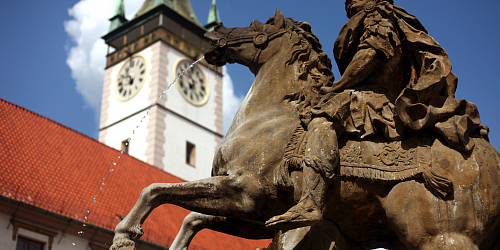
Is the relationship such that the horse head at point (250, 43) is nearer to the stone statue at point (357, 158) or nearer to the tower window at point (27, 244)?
the stone statue at point (357, 158)

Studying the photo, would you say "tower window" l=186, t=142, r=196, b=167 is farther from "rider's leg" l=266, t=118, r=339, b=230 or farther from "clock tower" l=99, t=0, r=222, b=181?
"rider's leg" l=266, t=118, r=339, b=230

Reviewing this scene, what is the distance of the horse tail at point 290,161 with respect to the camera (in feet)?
16.4

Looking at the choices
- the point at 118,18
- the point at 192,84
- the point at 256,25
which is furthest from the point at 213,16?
the point at 256,25

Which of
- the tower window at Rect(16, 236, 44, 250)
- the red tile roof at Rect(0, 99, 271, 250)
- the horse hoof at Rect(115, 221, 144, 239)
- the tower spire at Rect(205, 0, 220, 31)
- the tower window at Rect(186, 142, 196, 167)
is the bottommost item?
the horse hoof at Rect(115, 221, 144, 239)

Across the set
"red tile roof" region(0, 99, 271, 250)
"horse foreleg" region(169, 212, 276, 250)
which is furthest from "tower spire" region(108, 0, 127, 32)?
"horse foreleg" region(169, 212, 276, 250)

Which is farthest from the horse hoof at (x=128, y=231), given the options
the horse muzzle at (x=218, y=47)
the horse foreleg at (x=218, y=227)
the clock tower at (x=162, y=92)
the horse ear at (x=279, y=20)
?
the clock tower at (x=162, y=92)

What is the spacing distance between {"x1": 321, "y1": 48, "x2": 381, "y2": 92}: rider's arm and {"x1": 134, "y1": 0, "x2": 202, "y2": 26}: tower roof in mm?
46803

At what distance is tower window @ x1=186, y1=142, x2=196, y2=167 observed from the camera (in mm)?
45688

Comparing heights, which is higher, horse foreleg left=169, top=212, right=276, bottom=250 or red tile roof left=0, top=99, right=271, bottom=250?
red tile roof left=0, top=99, right=271, bottom=250

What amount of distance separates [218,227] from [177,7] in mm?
49076

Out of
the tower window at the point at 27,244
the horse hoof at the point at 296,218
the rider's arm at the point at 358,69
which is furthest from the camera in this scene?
the tower window at the point at 27,244

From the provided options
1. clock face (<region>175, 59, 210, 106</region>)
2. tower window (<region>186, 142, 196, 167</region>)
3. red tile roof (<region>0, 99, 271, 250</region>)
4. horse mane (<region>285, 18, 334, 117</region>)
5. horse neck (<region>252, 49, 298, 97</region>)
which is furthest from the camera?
clock face (<region>175, 59, 210, 106</region>)

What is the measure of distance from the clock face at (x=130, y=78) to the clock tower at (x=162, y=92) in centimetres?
8

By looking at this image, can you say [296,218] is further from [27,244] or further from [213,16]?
[213,16]
